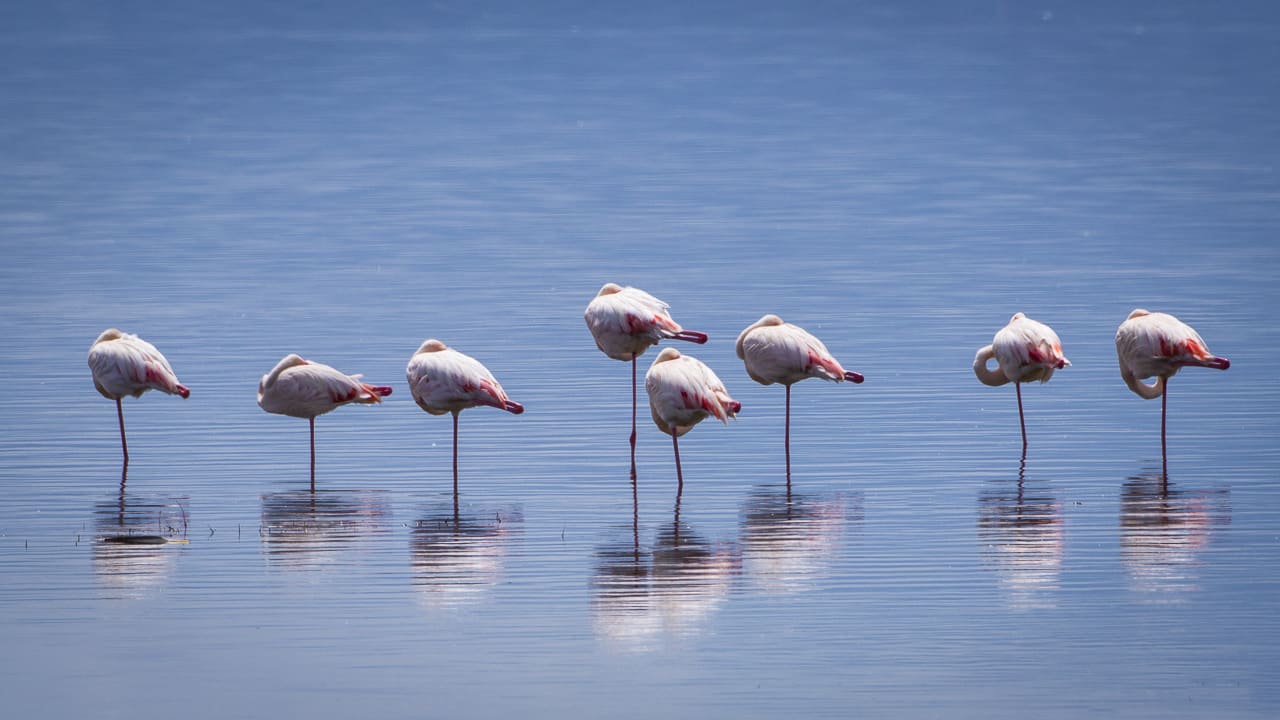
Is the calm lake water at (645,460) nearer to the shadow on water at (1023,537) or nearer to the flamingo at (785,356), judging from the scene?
the shadow on water at (1023,537)

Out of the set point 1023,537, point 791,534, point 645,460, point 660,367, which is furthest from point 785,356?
point 1023,537

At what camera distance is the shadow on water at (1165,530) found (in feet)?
26.5

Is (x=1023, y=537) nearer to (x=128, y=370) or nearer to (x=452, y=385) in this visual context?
(x=452, y=385)

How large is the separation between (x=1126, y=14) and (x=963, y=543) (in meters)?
94.2

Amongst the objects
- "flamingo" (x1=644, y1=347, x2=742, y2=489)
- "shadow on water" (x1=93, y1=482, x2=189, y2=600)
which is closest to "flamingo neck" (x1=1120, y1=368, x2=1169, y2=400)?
"flamingo" (x1=644, y1=347, x2=742, y2=489)

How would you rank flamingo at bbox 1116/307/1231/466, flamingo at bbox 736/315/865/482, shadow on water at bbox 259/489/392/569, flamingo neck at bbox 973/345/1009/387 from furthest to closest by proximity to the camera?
flamingo neck at bbox 973/345/1009/387 < flamingo at bbox 1116/307/1231/466 < flamingo at bbox 736/315/865/482 < shadow on water at bbox 259/489/392/569

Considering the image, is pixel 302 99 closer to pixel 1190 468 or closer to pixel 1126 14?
pixel 1126 14

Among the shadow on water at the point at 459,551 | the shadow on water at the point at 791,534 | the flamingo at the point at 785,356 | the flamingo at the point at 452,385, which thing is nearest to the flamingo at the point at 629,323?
the flamingo at the point at 785,356

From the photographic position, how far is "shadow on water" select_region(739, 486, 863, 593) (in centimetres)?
827

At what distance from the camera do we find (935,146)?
168 feet

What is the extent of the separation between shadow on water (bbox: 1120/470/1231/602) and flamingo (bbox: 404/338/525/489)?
3244mm

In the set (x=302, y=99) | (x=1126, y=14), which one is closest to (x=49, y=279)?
(x=302, y=99)

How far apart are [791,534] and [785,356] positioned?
92.5 inches

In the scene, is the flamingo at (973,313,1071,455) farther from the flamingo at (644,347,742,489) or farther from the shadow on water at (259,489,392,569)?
the shadow on water at (259,489,392,569)
